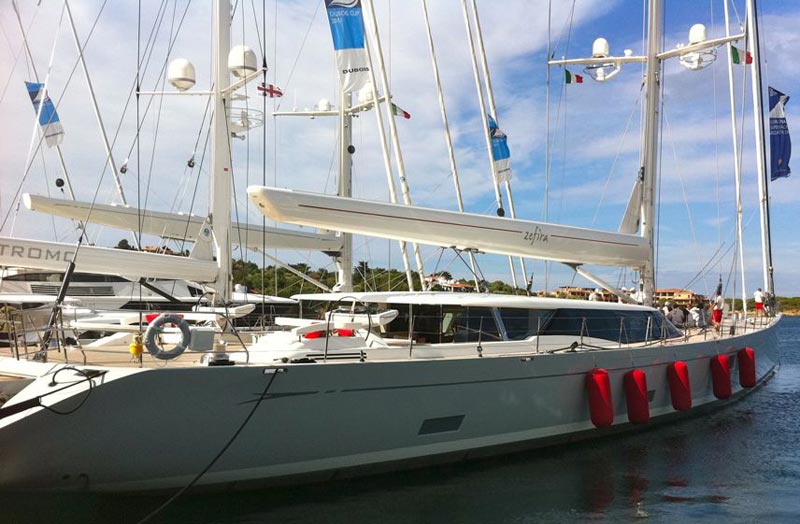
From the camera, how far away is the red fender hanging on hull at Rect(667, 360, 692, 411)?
36.3ft

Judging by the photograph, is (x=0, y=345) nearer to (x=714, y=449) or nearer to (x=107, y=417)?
(x=107, y=417)

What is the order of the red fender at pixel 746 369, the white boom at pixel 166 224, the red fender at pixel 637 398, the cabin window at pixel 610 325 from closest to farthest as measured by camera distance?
1. the red fender at pixel 637 398
2. the cabin window at pixel 610 325
3. the white boom at pixel 166 224
4. the red fender at pixel 746 369

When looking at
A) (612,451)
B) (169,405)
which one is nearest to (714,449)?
(612,451)

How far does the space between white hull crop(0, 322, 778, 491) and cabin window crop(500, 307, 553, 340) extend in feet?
2.31

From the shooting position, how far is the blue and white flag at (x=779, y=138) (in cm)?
1995

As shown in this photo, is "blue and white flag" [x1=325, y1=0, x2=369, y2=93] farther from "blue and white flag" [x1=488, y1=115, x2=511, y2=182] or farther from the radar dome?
"blue and white flag" [x1=488, y1=115, x2=511, y2=182]

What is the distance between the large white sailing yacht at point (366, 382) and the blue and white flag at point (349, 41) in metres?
0.11

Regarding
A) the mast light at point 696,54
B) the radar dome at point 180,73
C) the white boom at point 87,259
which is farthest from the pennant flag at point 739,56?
the white boom at point 87,259

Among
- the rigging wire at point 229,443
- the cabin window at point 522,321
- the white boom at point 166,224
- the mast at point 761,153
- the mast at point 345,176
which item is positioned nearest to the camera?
the rigging wire at point 229,443

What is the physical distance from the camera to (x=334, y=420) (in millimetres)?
7332

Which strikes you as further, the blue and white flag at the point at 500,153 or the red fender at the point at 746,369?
the blue and white flag at the point at 500,153

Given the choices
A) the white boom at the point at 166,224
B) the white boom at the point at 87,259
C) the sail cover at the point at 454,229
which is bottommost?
the white boom at the point at 87,259

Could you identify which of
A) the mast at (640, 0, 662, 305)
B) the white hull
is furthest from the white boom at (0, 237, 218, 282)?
the mast at (640, 0, 662, 305)

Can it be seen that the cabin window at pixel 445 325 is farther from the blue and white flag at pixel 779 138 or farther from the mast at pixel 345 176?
the blue and white flag at pixel 779 138
